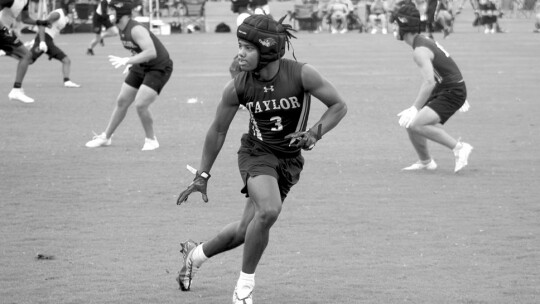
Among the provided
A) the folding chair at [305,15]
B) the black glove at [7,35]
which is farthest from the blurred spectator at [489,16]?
the black glove at [7,35]

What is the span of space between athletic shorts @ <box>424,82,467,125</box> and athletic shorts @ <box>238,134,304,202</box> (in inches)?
218

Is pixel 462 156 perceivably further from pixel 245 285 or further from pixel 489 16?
pixel 489 16

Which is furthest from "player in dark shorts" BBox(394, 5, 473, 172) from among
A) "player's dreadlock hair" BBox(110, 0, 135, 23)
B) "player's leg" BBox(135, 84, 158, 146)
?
"player's dreadlock hair" BBox(110, 0, 135, 23)

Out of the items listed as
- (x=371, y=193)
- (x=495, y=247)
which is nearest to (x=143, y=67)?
(x=371, y=193)

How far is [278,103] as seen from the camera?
6.79 meters

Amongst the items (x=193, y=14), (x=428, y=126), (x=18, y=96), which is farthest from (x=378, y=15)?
(x=428, y=126)

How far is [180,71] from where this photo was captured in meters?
26.8

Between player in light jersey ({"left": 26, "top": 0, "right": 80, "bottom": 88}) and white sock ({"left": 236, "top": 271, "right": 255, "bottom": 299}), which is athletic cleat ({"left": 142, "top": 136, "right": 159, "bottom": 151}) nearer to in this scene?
white sock ({"left": 236, "top": 271, "right": 255, "bottom": 299})

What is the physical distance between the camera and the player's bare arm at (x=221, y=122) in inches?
270

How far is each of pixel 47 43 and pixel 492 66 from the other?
1196cm

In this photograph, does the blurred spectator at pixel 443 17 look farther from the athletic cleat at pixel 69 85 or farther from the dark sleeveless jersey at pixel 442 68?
the dark sleeveless jersey at pixel 442 68

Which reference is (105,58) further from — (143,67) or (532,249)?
(532,249)

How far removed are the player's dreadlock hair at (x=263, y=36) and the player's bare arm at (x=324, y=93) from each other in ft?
0.78

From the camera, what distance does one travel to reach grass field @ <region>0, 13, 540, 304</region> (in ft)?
24.0
